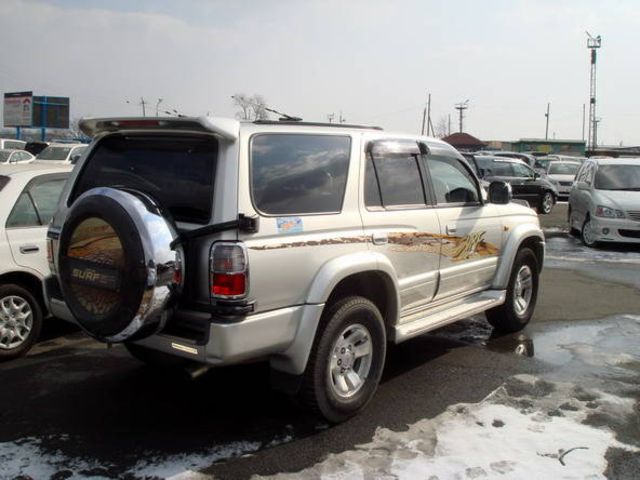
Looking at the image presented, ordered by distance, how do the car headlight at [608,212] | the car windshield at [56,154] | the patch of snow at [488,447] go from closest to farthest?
the patch of snow at [488,447] < the car headlight at [608,212] < the car windshield at [56,154]

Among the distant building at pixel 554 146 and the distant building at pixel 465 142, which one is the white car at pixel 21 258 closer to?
the distant building at pixel 465 142

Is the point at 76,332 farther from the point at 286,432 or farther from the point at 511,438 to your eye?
the point at 511,438

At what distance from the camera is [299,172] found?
3.94 meters

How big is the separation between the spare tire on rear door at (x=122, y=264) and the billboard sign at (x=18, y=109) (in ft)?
162

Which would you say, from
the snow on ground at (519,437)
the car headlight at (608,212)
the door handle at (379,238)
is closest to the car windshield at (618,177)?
the car headlight at (608,212)

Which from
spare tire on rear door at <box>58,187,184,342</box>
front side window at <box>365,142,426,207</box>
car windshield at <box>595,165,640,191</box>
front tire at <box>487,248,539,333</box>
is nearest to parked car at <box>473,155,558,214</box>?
car windshield at <box>595,165,640,191</box>

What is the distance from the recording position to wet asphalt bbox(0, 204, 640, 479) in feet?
12.1

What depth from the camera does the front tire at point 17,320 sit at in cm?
516

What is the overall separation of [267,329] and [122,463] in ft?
3.61

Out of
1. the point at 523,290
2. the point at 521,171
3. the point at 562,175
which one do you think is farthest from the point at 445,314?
the point at 562,175

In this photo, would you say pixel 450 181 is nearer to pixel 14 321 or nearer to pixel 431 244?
pixel 431 244

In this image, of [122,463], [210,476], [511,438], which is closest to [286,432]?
[210,476]

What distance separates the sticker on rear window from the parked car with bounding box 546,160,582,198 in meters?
22.1

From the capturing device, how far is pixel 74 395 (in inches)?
181
